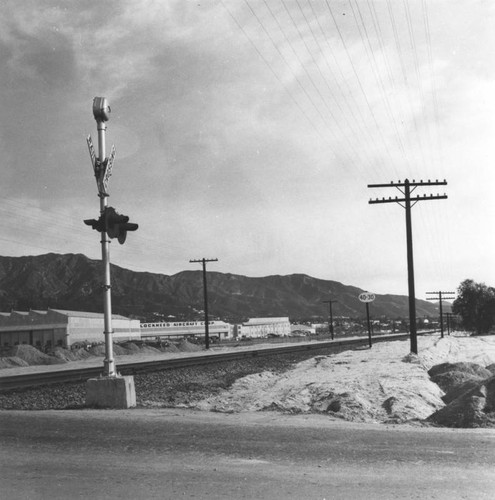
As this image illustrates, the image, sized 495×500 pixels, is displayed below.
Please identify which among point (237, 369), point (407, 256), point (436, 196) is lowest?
point (237, 369)

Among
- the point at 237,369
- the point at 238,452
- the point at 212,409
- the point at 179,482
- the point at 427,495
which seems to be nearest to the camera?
the point at 427,495

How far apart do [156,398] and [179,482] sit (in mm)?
9768

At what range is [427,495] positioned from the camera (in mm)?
6090

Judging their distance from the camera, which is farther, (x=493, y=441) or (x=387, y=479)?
(x=493, y=441)

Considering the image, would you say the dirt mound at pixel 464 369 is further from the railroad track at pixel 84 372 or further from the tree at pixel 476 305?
the tree at pixel 476 305

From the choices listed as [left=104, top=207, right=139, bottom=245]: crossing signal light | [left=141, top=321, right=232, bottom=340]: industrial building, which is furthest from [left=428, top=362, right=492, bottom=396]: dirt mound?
[left=141, top=321, right=232, bottom=340]: industrial building

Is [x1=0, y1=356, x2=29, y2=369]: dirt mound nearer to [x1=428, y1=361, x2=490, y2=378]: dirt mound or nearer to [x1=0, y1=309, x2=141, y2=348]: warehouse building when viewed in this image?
[x1=428, y1=361, x2=490, y2=378]: dirt mound

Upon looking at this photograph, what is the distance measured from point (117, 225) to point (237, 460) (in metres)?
6.32

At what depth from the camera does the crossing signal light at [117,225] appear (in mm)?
12477

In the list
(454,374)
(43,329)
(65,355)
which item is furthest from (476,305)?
(454,374)

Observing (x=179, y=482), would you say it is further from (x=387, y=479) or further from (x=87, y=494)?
(x=387, y=479)

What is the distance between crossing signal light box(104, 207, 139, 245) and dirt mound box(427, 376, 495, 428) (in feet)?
23.5

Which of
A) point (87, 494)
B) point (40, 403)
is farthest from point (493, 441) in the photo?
point (40, 403)

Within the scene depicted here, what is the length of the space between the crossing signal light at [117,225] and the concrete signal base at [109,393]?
309 cm
